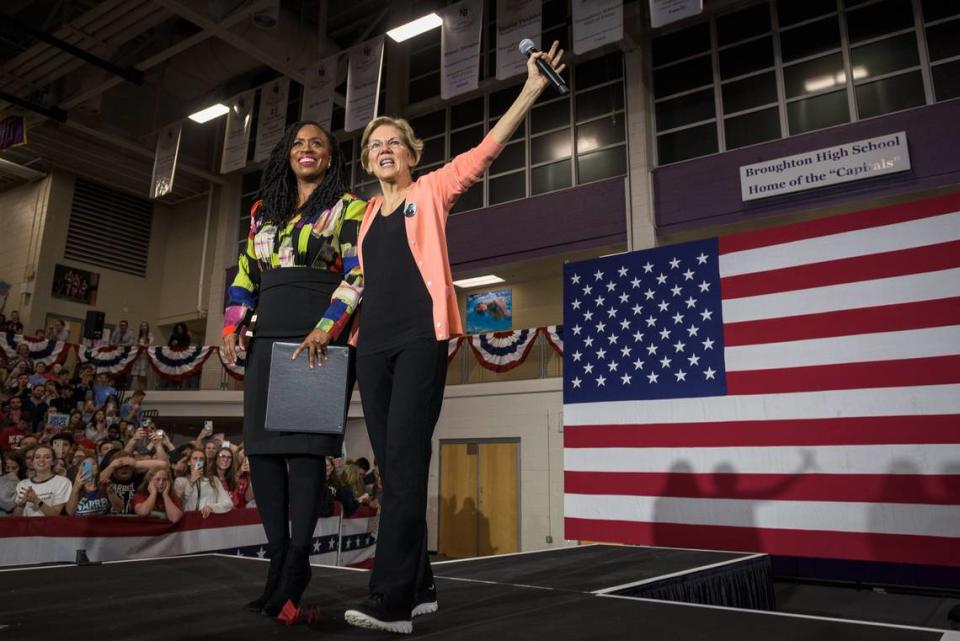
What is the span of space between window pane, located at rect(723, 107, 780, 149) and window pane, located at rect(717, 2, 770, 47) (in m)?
1.52

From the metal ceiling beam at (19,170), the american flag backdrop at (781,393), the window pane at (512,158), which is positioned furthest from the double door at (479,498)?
the metal ceiling beam at (19,170)

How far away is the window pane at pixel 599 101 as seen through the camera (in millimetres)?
12086

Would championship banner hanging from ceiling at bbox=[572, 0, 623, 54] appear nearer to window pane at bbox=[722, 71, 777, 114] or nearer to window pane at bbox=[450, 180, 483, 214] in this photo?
window pane at bbox=[722, 71, 777, 114]

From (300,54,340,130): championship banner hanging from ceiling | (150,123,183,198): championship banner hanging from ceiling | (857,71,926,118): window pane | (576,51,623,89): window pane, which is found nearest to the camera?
(857,71,926,118): window pane

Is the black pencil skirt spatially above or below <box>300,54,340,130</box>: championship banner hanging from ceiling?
below

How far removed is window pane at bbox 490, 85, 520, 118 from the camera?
1329 centimetres

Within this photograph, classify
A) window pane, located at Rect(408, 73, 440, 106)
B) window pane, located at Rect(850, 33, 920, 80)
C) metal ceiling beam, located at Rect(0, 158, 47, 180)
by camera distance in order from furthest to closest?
metal ceiling beam, located at Rect(0, 158, 47, 180)
window pane, located at Rect(408, 73, 440, 106)
window pane, located at Rect(850, 33, 920, 80)

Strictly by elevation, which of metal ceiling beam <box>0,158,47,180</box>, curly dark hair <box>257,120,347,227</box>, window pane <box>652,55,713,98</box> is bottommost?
curly dark hair <box>257,120,347,227</box>

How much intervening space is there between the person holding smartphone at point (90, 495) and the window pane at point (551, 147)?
956 centimetres

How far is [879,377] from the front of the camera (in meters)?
4.52

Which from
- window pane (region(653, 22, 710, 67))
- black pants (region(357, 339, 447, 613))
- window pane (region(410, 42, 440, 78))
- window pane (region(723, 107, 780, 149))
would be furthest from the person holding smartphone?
window pane (region(410, 42, 440, 78))

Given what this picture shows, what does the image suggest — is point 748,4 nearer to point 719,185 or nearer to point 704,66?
point 704,66

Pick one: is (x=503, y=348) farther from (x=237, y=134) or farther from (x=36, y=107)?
→ (x=36, y=107)

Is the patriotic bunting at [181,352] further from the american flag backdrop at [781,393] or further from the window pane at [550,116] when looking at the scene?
the american flag backdrop at [781,393]
